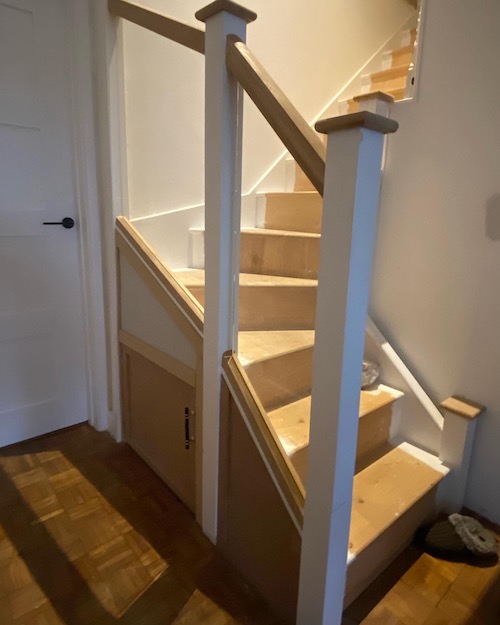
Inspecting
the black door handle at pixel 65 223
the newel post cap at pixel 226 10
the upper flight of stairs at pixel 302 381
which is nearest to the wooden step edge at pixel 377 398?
the upper flight of stairs at pixel 302 381

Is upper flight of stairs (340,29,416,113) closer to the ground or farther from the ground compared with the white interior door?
farther from the ground

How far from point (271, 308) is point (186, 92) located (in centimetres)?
117

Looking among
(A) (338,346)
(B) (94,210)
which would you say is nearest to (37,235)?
(B) (94,210)

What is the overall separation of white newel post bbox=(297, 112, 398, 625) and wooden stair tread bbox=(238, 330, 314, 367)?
0.33 meters

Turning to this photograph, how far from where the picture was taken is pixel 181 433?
59.9 inches

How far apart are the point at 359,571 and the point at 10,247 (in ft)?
5.98

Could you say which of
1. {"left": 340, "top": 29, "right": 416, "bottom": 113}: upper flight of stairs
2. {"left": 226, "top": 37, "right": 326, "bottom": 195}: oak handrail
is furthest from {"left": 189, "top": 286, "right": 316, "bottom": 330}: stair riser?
{"left": 340, "top": 29, "right": 416, "bottom": 113}: upper flight of stairs

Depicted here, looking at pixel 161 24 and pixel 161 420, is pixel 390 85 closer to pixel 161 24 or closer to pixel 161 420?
pixel 161 24

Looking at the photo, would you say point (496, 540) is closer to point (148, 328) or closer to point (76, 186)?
point (148, 328)

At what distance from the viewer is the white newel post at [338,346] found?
758mm

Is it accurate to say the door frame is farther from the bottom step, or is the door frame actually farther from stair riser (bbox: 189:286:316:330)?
the bottom step

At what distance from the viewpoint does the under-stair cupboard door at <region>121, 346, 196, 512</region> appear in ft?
4.90

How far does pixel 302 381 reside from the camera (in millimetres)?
1087

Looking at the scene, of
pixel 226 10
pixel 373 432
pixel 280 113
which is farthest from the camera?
pixel 373 432
